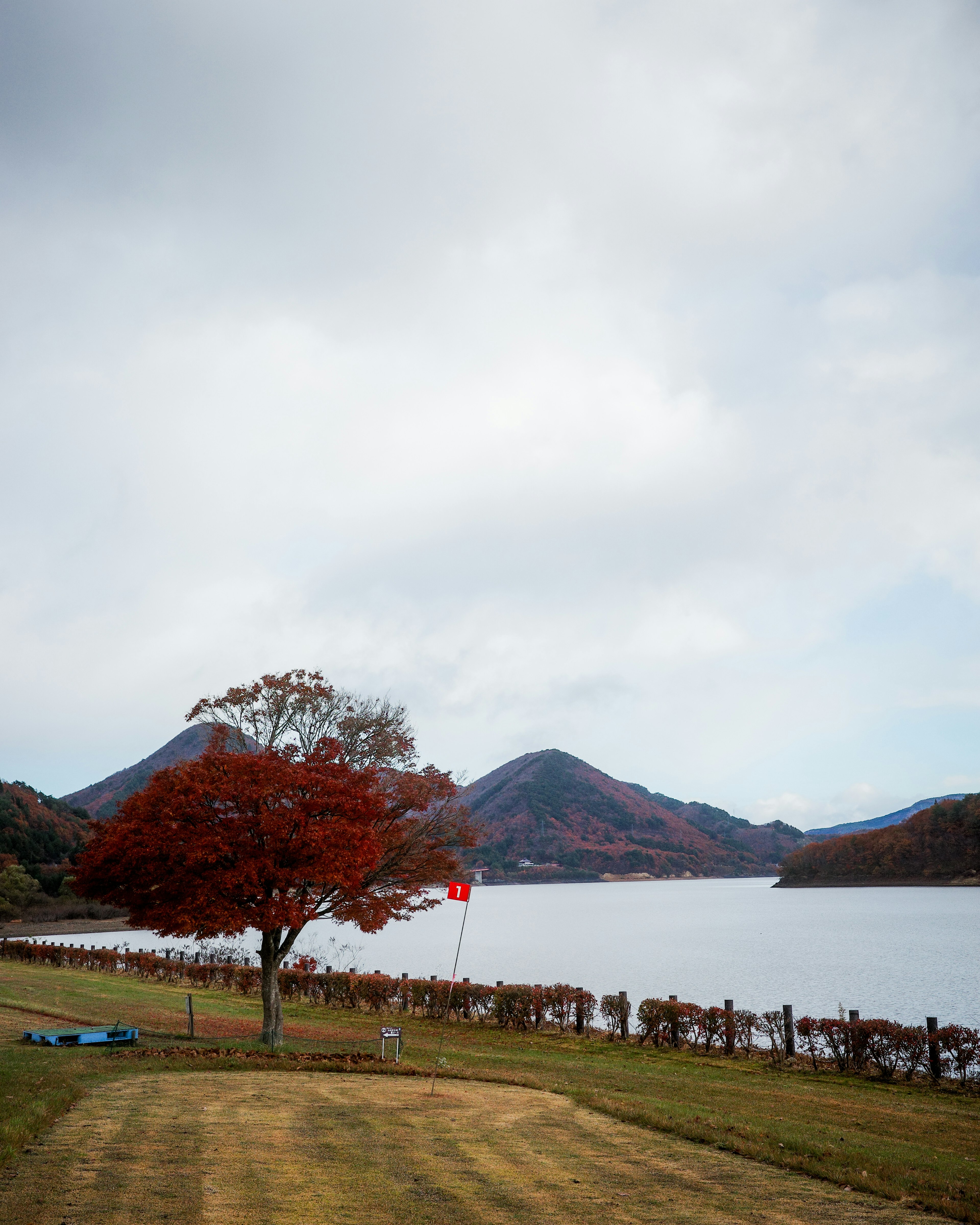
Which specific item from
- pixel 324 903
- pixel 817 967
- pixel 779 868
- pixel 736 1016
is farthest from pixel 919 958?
pixel 779 868

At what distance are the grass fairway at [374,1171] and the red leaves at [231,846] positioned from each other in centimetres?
526

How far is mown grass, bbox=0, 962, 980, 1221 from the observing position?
352 inches

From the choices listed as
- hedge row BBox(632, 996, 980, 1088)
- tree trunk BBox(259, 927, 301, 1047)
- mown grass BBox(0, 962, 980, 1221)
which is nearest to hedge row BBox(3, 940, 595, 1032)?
mown grass BBox(0, 962, 980, 1221)

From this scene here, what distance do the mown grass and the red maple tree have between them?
2845 mm

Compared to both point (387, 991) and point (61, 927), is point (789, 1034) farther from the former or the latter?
point (61, 927)

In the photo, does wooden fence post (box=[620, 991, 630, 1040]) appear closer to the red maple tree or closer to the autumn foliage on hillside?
the red maple tree

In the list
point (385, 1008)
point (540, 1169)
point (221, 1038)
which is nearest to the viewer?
point (540, 1169)

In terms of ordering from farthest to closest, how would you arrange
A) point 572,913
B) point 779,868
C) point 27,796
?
point 779,868 → point 27,796 → point 572,913

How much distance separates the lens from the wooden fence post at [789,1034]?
19688mm

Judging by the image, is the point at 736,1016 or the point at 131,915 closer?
the point at 131,915

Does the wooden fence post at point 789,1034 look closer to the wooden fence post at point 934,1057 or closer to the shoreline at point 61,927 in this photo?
the wooden fence post at point 934,1057

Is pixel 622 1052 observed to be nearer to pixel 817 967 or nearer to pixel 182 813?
pixel 182 813

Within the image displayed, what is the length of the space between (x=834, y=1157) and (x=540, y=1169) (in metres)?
3.41

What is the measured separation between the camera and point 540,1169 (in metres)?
8.04
